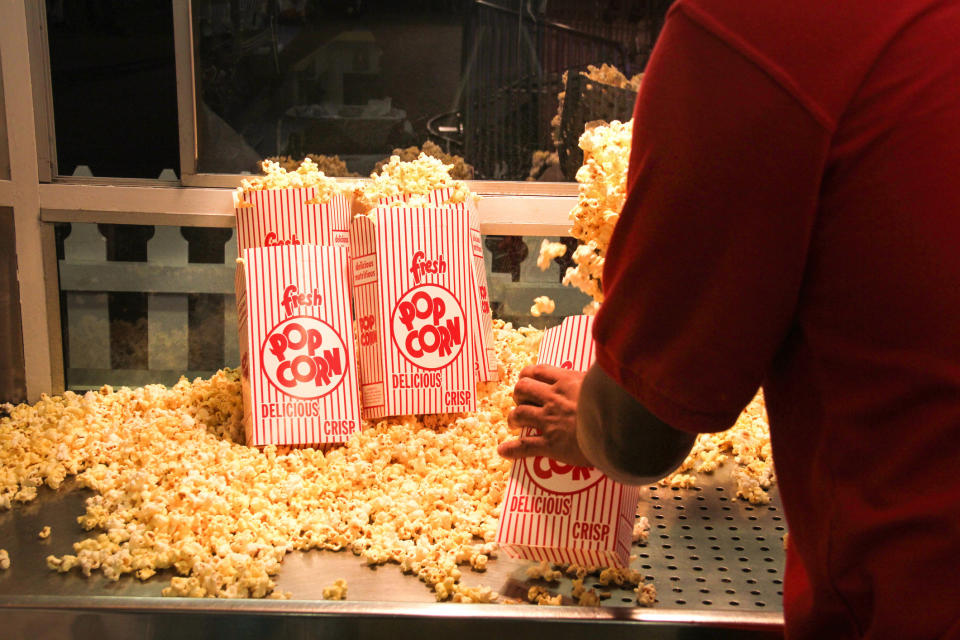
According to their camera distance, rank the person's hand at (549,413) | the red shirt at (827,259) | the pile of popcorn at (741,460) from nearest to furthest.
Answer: the red shirt at (827,259) → the person's hand at (549,413) → the pile of popcorn at (741,460)

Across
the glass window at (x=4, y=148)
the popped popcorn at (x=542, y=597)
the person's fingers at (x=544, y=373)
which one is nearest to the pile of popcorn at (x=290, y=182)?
the glass window at (x=4, y=148)

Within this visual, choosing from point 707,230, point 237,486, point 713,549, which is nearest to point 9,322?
point 237,486

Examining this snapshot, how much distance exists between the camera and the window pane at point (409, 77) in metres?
1.71

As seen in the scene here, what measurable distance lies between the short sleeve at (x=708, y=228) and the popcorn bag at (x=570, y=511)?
1.84ft

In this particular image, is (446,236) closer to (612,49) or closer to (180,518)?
(612,49)

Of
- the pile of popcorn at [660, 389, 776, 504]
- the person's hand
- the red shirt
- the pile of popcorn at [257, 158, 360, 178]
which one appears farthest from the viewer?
the pile of popcorn at [257, 158, 360, 178]

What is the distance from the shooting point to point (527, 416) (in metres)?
0.97

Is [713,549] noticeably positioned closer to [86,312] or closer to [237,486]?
[237,486]

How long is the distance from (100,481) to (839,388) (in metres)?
1.25

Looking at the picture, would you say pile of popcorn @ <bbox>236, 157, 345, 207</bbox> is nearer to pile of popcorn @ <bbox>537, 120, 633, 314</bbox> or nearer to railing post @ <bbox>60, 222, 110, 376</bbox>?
railing post @ <bbox>60, 222, 110, 376</bbox>

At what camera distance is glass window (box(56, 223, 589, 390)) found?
5.76 feet

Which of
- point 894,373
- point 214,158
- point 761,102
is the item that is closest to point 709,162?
point 761,102

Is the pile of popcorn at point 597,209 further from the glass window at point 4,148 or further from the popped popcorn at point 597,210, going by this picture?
the glass window at point 4,148

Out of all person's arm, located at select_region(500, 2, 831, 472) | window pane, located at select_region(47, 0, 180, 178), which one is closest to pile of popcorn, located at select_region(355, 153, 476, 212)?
window pane, located at select_region(47, 0, 180, 178)
